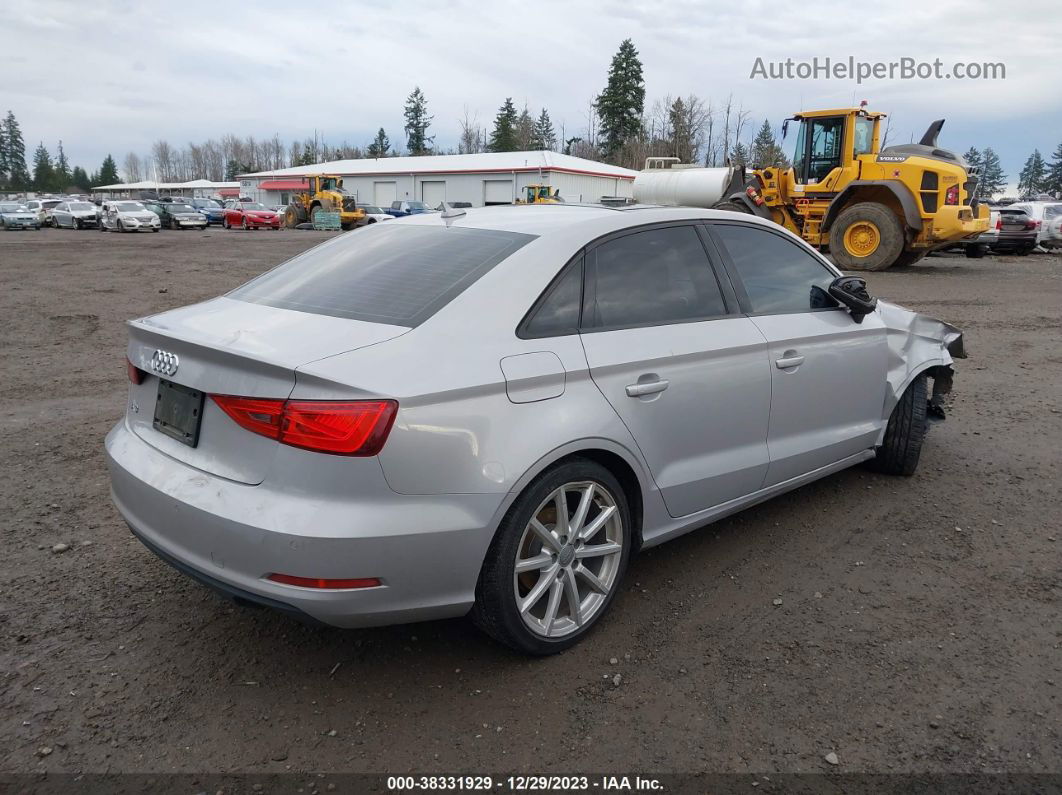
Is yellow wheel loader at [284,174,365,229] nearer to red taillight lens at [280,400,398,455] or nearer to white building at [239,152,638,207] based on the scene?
white building at [239,152,638,207]

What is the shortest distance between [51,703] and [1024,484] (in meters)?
5.19

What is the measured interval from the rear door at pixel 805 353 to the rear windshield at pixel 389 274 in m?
1.29

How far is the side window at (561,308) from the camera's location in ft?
9.82

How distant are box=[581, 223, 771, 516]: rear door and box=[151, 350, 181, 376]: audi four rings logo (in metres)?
1.51

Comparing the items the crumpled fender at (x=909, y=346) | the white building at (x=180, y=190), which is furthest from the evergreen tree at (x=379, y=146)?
the crumpled fender at (x=909, y=346)

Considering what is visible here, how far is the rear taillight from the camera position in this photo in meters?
2.48

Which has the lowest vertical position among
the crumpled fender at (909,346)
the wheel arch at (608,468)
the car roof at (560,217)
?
the wheel arch at (608,468)

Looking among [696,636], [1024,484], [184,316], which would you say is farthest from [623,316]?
[1024,484]

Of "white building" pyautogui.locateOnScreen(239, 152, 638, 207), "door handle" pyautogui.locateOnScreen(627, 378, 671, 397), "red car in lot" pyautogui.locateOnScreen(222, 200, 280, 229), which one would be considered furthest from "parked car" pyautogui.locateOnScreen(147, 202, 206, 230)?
"door handle" pyautogui.locateOnScreen(627, 378, 671, 397)

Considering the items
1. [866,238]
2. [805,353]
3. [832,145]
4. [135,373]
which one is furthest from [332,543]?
[832,145]

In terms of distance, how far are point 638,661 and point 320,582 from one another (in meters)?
1.30

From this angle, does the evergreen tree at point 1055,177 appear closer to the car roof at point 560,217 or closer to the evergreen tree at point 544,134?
the evergreen tree at point 544,134

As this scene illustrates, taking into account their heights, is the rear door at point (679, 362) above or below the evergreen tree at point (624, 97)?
below

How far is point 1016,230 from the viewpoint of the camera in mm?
22812
